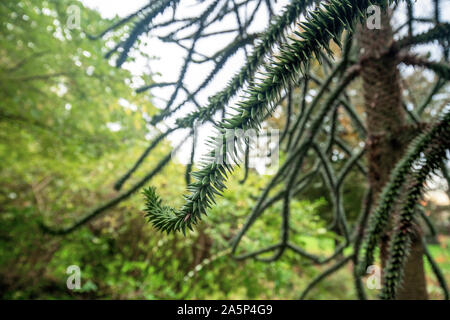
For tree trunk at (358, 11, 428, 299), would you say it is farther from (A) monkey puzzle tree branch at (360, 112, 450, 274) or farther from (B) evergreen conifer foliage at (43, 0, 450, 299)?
(A) monkey puzzle tree branch at (360, 112, 450, 274)

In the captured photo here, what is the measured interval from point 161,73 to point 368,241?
177 centimetres

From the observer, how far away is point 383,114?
4.00 feet

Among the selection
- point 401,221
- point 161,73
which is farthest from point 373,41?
point 161,73

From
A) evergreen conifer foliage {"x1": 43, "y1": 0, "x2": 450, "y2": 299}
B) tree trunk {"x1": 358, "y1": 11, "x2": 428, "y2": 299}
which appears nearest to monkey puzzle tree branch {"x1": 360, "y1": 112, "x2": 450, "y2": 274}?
evergreen conifer foliage {"x1": 43, "y1": 0, "x2": 450, "y2": 299}

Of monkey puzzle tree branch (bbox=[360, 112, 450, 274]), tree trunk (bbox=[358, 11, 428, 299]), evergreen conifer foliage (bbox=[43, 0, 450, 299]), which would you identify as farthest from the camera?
tree trunk (bbox=[358, 11, 428, 299])

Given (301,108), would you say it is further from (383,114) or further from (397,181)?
(397,181)

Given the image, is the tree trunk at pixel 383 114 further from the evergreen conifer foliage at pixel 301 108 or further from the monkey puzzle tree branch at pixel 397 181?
the monkey puzzle tree branch at pixel 397 181

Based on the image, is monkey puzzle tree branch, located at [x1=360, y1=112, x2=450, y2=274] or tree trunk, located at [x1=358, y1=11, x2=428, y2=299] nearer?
monkey puzzle tree branch, located at [x1=360, y1=112, x2=450, y2=274]

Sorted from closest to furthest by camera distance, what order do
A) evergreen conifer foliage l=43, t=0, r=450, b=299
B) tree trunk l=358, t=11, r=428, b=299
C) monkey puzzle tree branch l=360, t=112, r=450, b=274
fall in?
evergreen conifer foliage l=43, t=0, r=450, b=299, monkey puzzle tree branch l=360, t=112, r=450, b=274, tree trunk l=358, t=11, r=428, b=299

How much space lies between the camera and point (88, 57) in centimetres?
229

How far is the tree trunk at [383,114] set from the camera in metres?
1.14

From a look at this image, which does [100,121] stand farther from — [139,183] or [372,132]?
[372,132]

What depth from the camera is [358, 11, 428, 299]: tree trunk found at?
114 cm

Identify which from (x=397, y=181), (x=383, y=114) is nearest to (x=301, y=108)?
(x=383, y=114)
